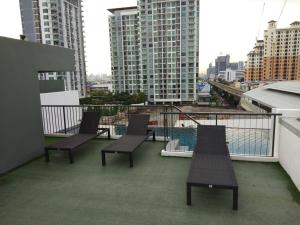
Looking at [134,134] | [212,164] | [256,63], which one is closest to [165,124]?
[134,134]

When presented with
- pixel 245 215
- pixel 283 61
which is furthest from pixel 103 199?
pixel 283 61

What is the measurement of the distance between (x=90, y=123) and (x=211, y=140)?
3.89 metres

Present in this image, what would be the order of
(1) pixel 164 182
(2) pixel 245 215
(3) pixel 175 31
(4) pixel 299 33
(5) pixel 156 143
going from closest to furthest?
(2) pixel 245 215 → (1) pixel 164 182 → (5) pixel 156 143 → (3) pixel 175 31 → (4) pixel 299 33

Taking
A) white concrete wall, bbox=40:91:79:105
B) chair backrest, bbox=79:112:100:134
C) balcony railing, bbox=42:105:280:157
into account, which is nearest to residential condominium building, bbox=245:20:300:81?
balcony railing, bbox=42:105:280:157

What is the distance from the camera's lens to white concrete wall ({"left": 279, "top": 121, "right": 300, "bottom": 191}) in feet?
12.3

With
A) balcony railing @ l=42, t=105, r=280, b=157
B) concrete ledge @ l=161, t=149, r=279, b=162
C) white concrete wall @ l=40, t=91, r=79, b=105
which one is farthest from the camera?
→ white concrete wall @ l=40, t=91, r=79, b=105

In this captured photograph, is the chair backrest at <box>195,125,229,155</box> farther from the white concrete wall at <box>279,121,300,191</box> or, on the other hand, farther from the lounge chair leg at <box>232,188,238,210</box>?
the lounge chair leg at <box>232,188,238,210</box>

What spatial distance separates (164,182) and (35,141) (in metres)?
3.75

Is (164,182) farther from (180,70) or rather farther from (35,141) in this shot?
(180,70)

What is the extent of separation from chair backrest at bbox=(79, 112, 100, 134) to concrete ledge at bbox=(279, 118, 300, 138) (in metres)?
5.06

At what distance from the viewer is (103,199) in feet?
11.7

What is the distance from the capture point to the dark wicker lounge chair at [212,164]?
3197 mm

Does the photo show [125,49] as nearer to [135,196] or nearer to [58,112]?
[58,112]

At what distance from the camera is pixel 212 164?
154 inches
